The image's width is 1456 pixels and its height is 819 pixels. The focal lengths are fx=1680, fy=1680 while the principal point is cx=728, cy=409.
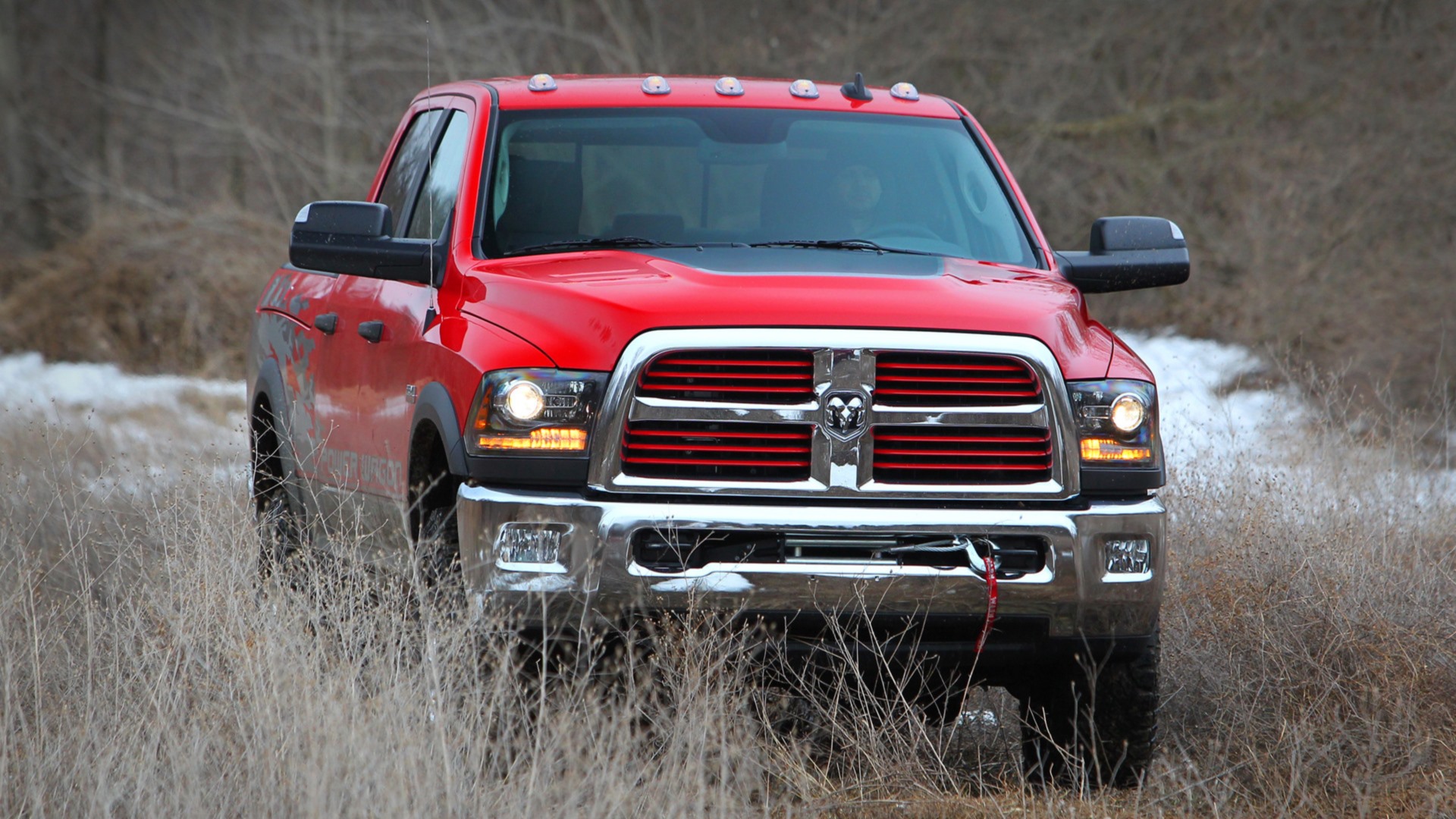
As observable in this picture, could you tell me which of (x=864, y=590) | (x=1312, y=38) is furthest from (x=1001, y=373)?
(x=1312, y=38)

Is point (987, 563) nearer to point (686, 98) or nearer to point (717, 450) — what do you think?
point (717, 450)

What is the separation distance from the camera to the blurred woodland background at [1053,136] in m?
14.7

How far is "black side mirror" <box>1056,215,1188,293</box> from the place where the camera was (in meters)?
5.07

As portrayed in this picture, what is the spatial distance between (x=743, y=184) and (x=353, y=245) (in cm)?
125

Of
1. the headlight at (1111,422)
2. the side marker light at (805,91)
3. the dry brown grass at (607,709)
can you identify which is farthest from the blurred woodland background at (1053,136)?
the headlight at (1111,422)

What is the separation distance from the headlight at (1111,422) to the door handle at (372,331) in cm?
213

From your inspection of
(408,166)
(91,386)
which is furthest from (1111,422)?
(91,386)

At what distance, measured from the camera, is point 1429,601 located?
548cm

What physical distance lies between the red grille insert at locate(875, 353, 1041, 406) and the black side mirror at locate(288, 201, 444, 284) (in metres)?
1.47

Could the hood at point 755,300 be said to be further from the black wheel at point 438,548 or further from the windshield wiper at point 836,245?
the black wheel at point 438,548

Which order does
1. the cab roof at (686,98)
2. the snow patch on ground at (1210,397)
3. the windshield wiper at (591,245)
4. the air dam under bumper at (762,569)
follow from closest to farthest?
the air dam under bumper at (762,569)
the windshield wiper at (591,245)
the cab roof at (686,98)
the snow patch on ground at (1210,397)

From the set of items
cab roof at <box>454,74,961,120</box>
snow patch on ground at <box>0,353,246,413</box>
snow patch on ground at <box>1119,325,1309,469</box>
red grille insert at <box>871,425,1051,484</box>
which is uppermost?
cab roof at <box>454,74,961,120</box>

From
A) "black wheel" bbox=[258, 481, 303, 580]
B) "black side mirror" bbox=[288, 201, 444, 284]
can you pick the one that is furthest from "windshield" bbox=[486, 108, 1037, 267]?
"black wheel" bbox=[258, 481, 303, 580]

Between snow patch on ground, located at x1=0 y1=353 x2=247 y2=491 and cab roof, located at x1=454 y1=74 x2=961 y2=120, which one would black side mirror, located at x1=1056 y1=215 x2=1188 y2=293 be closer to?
cab roof, located at x1=454 y1=74 x2=961 y2=120
